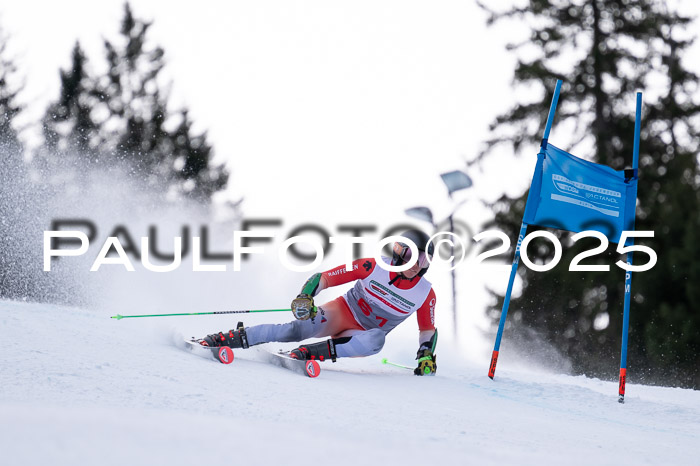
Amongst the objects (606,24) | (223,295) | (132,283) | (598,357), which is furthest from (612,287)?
(132,283)

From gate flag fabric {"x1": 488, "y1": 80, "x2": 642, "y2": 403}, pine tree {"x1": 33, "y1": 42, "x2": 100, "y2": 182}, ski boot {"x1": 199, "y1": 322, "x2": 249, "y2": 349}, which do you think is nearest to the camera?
ski boot {"x1": 199, "y1": 322, "x2": 249, "y2": 349}

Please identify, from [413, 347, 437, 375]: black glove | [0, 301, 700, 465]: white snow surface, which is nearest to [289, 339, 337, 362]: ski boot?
[0, 301, 700, 465]: white snow surface

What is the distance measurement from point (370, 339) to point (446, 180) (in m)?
9.06

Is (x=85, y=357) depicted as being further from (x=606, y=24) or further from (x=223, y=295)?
(x=606, y=24)

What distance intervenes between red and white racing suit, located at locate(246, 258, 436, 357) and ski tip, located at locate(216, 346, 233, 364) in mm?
628

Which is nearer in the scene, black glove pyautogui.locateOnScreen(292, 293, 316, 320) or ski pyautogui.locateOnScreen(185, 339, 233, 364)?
ski pyautogui.locateOnScreen(185, 339, 233, 364)

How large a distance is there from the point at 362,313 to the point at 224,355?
1.48 metres

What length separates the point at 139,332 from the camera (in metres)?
6.16

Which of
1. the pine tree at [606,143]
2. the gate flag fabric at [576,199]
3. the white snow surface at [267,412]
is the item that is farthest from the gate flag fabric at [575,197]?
the pine tree at [606,143]

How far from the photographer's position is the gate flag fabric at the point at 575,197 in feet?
22.8

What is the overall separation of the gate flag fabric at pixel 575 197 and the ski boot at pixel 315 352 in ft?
7.19

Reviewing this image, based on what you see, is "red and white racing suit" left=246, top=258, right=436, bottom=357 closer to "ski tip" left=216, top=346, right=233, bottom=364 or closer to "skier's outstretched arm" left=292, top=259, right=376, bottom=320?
"skier's outstretched arm" left=292, top=259, right=376, bottom=320

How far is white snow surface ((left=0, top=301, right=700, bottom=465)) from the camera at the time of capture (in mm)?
3018

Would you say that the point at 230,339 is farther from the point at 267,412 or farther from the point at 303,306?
the point at 267,412
